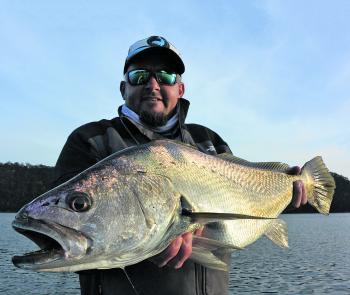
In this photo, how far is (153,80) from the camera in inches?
204

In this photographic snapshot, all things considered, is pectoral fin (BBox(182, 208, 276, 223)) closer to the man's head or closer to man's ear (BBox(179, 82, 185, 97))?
the man's head

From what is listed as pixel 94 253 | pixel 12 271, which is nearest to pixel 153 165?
pixel 94 253

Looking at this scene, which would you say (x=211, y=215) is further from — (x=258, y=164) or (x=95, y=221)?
(x=258, y=164)

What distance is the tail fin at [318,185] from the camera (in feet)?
19.1

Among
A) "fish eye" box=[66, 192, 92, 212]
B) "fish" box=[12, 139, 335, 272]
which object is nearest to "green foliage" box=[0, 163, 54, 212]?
"fish" box=[12, 139, 335, 272]

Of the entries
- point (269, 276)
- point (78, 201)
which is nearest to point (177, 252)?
point (78, 201)

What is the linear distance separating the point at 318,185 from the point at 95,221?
351 centimetres

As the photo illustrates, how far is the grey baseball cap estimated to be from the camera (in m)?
5.23

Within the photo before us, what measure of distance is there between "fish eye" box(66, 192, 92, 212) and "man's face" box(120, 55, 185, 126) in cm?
195

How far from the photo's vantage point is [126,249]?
3.29m

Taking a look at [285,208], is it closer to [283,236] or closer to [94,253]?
[283,236]

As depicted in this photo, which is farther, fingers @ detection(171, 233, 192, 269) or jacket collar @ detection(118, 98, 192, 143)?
jacket collar @ detection(118, 98, 192, 143)

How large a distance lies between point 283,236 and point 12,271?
29109 mm

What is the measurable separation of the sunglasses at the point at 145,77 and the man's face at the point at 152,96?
35mm
